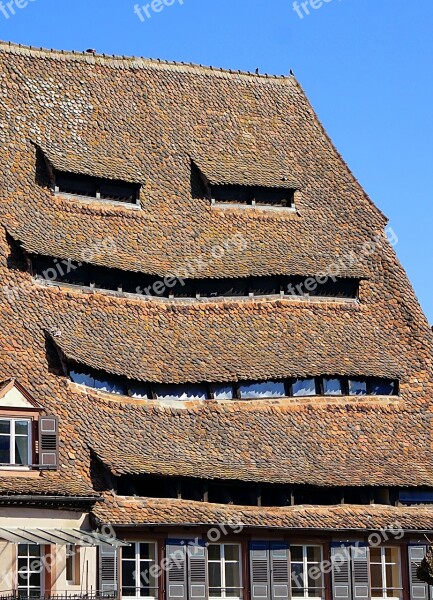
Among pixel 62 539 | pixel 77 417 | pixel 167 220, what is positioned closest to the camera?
pixel 62 539

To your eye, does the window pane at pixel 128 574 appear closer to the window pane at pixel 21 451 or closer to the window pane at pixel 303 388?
the window pane at pixel 21 451

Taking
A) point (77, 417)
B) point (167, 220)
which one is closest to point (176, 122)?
point (167, 220)

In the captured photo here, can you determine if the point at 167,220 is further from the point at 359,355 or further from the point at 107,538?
the point at 107,538

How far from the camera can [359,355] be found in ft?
236

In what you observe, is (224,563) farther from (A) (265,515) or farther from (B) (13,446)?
(B) (13,446)

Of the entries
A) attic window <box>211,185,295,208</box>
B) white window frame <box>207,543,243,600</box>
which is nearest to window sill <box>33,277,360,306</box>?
attic window <box>211,185,295,208</box>

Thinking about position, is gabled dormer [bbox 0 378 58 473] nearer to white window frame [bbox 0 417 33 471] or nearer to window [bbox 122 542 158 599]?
white window frame [bbox 0 417 33 471]

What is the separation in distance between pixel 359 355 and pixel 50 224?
42.1ft

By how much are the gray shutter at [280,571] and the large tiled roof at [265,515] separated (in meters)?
1.05

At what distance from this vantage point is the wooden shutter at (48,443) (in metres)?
62.5

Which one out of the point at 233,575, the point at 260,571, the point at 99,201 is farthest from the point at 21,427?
the point at 99,201

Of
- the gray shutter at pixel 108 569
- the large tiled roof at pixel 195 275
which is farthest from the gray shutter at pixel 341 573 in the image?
the gray shutter at pixel 108 569

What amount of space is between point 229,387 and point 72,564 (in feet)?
34.2

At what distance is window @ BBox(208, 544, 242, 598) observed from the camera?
2562 inches
